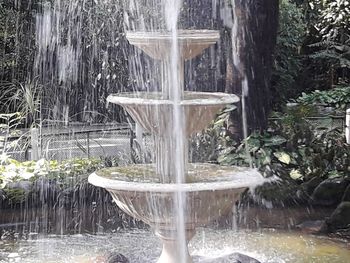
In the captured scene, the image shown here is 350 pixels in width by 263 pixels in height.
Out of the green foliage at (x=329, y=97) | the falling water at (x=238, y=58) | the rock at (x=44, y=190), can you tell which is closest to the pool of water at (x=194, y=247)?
the rock at (x=44, y=190)

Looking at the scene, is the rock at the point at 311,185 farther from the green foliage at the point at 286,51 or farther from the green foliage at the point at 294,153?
the green foliage at the point at 286,51

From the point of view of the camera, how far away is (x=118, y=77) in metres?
12.4

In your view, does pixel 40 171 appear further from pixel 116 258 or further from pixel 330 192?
pixel 330 192

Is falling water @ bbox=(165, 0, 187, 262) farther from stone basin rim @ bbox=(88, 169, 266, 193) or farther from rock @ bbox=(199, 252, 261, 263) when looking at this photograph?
rock @ bbox=(199, 252, 261, 263)

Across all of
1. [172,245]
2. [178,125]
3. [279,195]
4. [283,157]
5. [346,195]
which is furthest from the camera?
[283,157]

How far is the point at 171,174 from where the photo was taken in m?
4.60

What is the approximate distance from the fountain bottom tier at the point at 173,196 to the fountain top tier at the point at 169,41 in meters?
0.89

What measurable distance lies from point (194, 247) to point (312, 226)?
1497 millimetres

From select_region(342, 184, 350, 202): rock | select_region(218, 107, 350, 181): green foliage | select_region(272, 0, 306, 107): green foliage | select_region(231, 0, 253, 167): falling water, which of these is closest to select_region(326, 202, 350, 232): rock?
select_region(342, 184, 350, 202): rock

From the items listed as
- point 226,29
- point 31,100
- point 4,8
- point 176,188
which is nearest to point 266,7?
point 226,29

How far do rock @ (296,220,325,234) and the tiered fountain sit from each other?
2209 mm

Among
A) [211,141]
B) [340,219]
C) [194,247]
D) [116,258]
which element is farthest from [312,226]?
[116,258]

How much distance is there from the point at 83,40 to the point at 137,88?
4.96ft

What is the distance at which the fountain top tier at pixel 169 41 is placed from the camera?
14.7 feet
